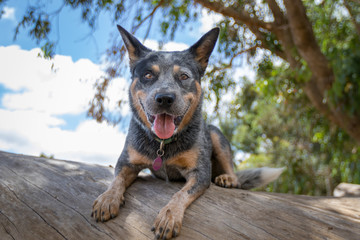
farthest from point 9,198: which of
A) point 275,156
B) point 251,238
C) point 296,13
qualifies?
point 275,156

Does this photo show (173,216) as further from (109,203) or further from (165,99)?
(165,99)

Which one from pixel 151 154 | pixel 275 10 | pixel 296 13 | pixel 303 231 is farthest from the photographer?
pixel 275 10

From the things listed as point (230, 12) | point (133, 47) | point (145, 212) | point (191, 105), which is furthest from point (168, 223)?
point (230, 12)

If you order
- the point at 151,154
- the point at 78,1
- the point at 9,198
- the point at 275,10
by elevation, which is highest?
the point at 275,10

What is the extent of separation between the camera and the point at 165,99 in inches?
103

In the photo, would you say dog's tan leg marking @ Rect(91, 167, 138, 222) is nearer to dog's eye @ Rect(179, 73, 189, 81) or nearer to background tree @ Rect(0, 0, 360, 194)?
dog's eye @ Rect(179, 73, 189, 81)

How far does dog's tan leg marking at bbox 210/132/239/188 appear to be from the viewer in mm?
3424

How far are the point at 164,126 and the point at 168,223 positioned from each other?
949 millimetres

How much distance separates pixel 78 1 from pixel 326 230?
5.39 meters

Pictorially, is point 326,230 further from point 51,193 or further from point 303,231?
point 51,193

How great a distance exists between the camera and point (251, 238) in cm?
232

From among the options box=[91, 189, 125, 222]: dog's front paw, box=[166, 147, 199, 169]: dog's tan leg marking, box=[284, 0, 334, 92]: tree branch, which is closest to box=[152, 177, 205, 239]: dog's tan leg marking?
box=[91, 189, 125, 222]: dog's front paw

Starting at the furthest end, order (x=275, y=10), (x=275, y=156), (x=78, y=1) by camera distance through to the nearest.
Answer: (x=275, y=156)
(x=275, y=10)
(x=78, y=1)

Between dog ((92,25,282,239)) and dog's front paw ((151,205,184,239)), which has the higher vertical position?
dog ((92,25,282,239))
